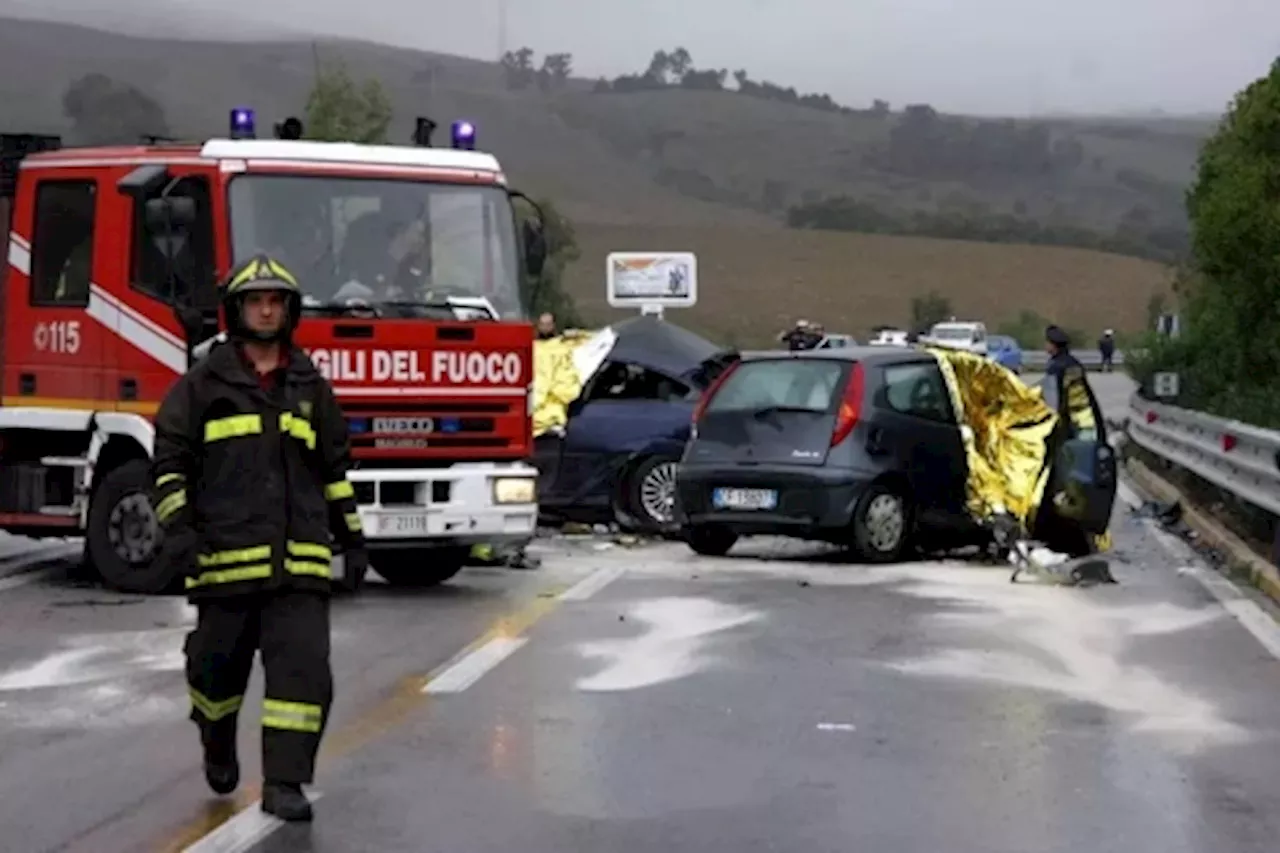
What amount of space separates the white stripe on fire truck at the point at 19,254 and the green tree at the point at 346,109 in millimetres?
34629

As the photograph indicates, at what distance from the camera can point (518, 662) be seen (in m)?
11.6

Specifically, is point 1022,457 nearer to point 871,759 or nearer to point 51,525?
point 51,525

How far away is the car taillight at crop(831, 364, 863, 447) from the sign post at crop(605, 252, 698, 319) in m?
24.9

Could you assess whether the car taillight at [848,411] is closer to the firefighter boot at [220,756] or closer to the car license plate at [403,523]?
the car license plate at [403,523]

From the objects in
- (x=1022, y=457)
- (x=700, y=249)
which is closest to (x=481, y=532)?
(x=1022, y=457)

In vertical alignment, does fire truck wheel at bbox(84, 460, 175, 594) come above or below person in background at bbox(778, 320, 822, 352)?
below

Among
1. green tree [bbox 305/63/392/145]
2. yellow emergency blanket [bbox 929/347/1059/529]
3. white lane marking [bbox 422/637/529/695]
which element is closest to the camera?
white lane marking [bbox 422/637/529/695]

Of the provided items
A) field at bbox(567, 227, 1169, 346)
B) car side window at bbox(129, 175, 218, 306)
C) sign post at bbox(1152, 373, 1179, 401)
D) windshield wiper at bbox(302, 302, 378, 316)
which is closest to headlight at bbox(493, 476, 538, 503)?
windshield wiper at bbox(302, 302, 378, 316)

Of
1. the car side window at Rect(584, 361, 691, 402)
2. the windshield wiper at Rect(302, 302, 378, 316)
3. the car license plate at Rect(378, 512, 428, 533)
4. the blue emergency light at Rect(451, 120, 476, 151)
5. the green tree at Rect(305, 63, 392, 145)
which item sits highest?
the green tree at Rect(305, 63, 392, 145)

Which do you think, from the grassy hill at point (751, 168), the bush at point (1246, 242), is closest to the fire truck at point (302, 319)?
the bush at point (1246, 242)

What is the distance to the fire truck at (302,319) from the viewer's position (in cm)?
1380

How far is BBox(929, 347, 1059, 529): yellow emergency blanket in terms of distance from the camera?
17.4m

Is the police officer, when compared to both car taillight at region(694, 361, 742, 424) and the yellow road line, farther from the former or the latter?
the yellow road line

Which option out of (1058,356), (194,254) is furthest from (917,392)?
(194,254)
